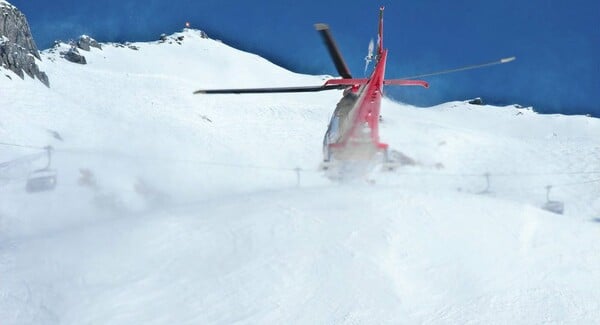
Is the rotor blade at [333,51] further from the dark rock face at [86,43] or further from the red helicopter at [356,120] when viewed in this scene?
the dark rock face at [86,43]

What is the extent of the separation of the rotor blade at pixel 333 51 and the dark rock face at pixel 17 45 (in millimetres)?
36185

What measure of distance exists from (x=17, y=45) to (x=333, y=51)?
138 ft

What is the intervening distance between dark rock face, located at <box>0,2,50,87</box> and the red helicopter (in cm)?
3413

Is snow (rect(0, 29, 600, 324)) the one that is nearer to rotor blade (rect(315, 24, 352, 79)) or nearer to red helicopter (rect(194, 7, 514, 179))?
red helicopter (rect(194, 7, 514, 179))

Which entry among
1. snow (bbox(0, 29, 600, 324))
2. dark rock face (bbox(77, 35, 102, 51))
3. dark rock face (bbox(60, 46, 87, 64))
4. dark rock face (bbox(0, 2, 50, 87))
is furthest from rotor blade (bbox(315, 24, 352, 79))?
dark rock face (bbox(77, 35, 102, 51))

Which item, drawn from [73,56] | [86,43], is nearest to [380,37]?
[73,56]

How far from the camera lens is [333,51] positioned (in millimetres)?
14961

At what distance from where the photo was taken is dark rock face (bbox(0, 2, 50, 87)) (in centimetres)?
4422

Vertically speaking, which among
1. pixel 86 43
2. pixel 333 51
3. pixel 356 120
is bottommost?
pixel 356 120

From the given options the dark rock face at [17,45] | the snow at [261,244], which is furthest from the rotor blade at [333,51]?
the dark rock face at [17,45]

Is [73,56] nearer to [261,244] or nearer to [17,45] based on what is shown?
[17,45]

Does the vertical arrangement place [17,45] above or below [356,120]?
above

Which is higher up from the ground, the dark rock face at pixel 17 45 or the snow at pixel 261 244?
the dark rock face at pixel 17 45

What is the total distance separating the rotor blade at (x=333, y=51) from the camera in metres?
13.7
